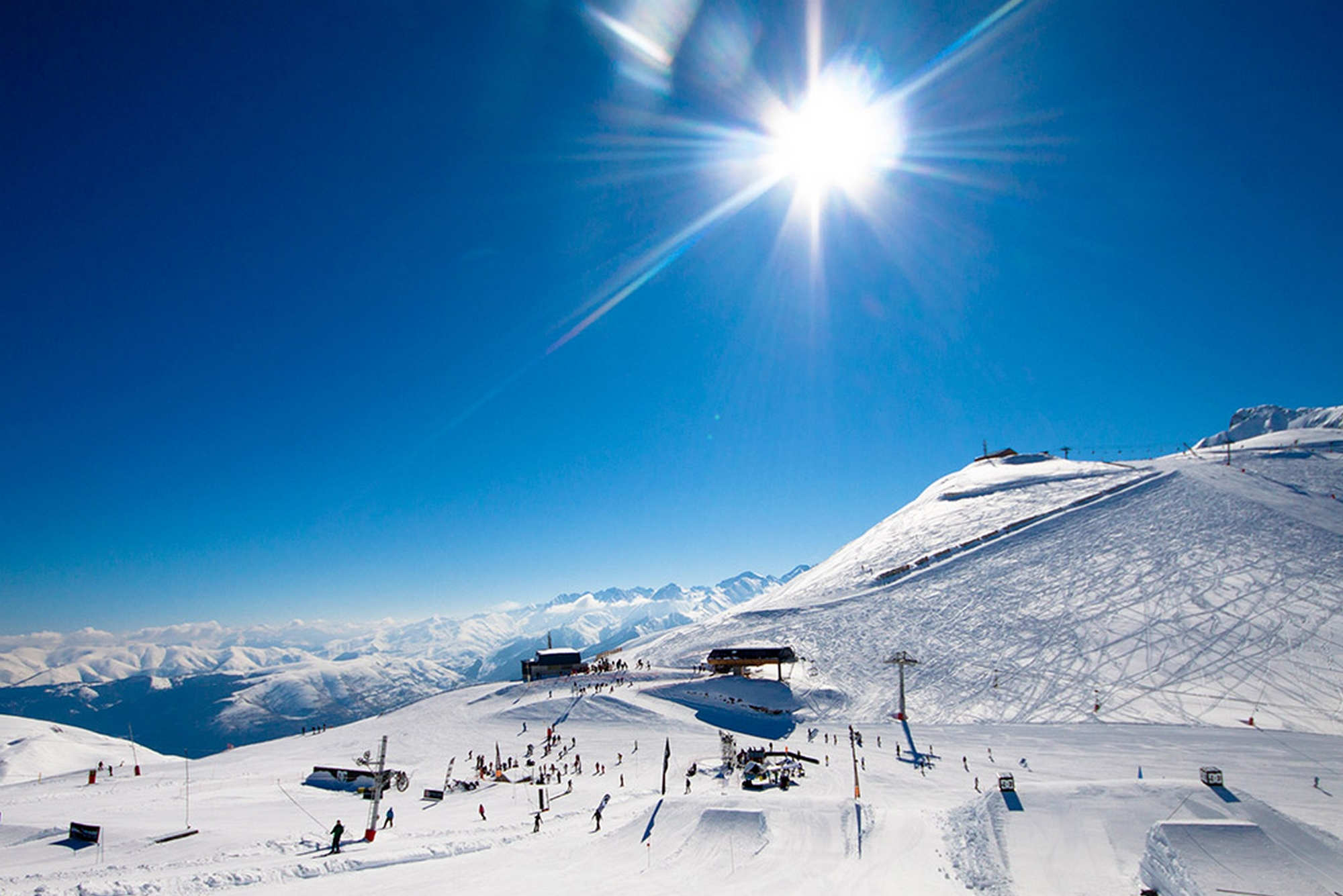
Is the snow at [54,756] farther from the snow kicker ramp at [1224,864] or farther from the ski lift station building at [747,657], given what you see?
the snow kicker ramp at [1224,864]

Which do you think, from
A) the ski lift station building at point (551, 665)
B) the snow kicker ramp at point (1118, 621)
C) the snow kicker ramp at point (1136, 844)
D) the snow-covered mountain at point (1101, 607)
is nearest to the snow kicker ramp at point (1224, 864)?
the snow kicker ramp at point (1136, 844)

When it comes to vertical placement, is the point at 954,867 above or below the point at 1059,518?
below

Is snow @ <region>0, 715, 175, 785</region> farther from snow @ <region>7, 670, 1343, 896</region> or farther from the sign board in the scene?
the sign board

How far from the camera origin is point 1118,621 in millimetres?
53781

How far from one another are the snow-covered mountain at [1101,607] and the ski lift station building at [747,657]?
2.80 metres

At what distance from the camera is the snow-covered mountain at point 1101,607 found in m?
44.7

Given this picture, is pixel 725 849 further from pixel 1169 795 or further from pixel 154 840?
pixel 154 840

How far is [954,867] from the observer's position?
22484 millimetres

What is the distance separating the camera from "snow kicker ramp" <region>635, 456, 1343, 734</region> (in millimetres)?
44000

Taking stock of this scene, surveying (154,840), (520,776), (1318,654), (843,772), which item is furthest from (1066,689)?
(154,840)

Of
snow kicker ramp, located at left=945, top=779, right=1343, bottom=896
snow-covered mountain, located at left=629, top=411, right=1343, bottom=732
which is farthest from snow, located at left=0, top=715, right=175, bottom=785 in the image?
snow-covered mountain, located at left=629, top=411, right=1343, bottom=732

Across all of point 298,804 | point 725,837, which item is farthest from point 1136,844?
point 298,804

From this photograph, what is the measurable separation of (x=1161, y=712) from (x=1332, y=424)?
214 meters

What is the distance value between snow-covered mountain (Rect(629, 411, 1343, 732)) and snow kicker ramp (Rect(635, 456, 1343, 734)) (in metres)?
0.18
